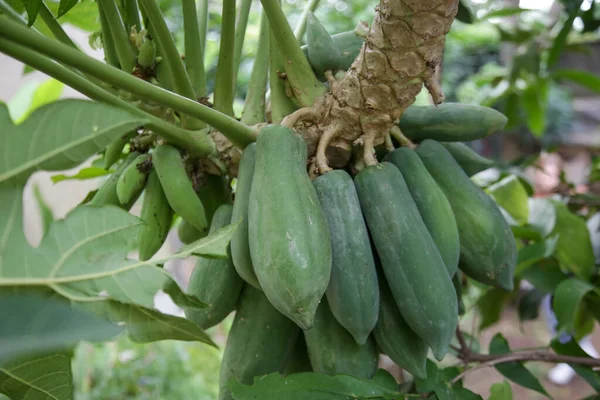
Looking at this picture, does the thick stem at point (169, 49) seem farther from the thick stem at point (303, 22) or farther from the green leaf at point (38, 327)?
the green leaf at point (38, 327)

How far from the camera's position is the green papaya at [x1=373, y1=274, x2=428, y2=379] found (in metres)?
0.60

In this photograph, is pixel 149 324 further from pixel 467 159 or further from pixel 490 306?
pixel 490 306

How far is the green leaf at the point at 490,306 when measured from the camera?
1090mm

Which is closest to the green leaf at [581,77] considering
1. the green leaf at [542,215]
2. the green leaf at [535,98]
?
the green leaf at [535,98]

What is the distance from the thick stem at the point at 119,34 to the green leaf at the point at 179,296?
330 mm

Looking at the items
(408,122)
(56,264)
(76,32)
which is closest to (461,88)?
(76,32)

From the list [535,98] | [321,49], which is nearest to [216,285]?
[321,49]

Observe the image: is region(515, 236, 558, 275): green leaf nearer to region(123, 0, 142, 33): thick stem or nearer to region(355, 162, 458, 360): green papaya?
region(355, 162, 458, 360): green papaya

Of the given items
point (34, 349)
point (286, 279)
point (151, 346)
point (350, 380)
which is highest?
point (34, 349)

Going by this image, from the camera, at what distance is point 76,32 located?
268 cm

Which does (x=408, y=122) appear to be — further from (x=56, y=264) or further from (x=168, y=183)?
(x=56, y=264)

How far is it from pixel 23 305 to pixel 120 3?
58cm

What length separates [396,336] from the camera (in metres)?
0.60

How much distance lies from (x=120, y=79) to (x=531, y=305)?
97cm
